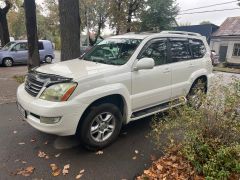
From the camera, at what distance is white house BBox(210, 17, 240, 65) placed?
82.5 ft

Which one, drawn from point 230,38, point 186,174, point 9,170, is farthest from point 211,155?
point 230,38

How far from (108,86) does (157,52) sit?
1.47 m

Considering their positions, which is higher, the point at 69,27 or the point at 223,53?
the point at 69,27

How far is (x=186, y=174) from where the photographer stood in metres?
2.89

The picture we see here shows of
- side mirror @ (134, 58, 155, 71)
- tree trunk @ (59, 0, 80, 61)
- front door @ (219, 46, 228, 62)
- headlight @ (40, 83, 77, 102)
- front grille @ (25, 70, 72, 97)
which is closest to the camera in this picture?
headlight @ (40, 83, 77, 102)

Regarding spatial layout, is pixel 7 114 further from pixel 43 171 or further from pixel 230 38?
pixel 230 38

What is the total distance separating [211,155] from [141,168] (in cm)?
100

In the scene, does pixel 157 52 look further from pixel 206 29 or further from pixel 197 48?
pixel 206 29

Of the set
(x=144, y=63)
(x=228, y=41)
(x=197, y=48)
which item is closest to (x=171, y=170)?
(x=144, y=63)

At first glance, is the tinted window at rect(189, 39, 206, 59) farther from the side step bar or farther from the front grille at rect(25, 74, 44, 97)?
the front grille at rect(25, 74, 44, 97)

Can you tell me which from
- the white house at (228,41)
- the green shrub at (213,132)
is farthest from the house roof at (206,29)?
the green shrub at (213,132)

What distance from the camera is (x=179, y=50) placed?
491 cm

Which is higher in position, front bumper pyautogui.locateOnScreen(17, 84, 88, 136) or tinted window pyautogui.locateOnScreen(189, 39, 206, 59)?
tinted window pyautogui.locateOnScreen(189, 39, 206, 59)

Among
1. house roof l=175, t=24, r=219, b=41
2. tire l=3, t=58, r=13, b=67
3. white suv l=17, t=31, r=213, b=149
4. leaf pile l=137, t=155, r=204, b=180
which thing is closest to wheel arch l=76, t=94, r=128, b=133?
white suv l=17, t=31, r=213, b=149
